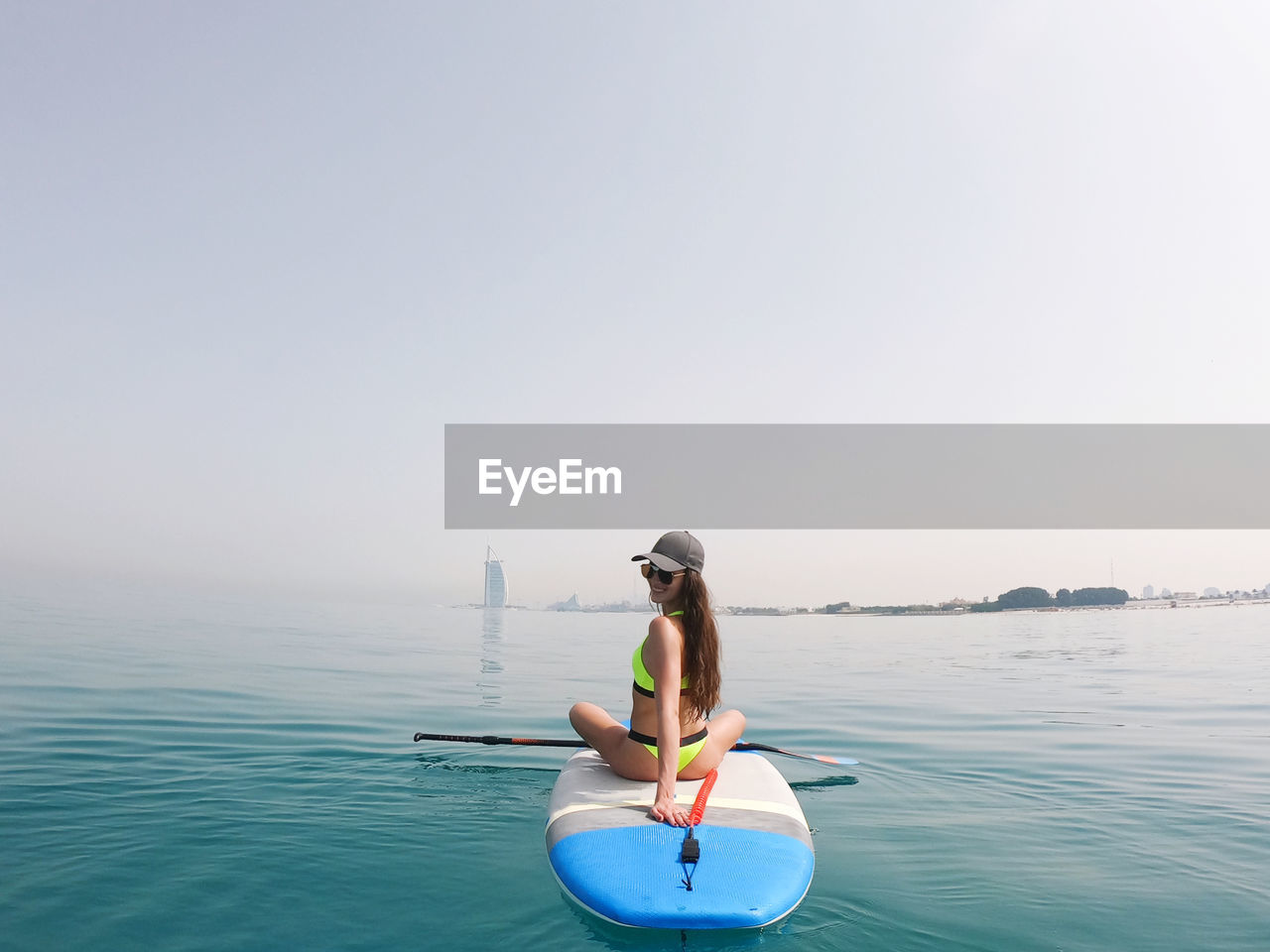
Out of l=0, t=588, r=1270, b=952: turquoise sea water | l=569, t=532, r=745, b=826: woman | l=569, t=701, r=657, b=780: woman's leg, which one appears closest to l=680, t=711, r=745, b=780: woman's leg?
l=569, t=532, r=745, b=826: woman

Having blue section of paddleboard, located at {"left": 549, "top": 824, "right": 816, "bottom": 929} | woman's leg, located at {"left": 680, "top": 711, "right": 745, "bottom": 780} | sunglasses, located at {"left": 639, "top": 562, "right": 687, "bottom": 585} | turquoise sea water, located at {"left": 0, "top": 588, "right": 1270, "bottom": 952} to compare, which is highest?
sunglasses, located at {"left": 639, "top": 562, "right": 687, "bottom": 585}

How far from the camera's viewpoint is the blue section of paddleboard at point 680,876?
4.12 m

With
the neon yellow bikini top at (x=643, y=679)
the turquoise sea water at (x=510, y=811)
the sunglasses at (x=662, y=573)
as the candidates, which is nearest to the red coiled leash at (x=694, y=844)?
the turquoise sea water at (x=510, y=811)

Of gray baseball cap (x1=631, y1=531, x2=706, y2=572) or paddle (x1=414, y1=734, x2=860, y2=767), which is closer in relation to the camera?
gray baseball cap (x1=631, y1=531, x2=706, y2=572)

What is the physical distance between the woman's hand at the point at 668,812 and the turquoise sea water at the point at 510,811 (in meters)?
0.74

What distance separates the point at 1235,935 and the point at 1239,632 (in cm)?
3885

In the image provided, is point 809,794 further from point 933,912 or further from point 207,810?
point 207,810

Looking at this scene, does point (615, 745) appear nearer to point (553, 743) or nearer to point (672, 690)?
point (672, 690)

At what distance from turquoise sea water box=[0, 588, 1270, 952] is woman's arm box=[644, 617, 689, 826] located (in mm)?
828

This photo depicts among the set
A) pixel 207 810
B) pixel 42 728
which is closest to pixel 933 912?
pixel 207 810

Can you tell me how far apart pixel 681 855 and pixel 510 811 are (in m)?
2.64

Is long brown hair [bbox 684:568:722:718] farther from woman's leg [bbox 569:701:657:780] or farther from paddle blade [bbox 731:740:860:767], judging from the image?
paddle blade [bbox 731:740:860:767]

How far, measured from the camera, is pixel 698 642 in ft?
18.2

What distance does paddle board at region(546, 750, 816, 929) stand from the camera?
4160 mm
